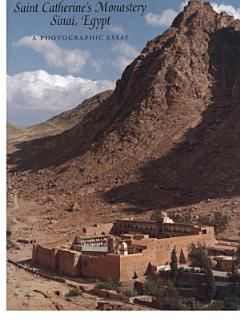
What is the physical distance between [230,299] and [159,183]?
23031 mm

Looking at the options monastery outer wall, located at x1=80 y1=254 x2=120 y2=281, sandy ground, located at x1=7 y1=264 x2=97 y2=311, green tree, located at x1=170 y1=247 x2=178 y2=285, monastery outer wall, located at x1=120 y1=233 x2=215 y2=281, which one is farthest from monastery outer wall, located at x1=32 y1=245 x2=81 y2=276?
green tree, located at x1=170 y1=247 x2=178 y2=285

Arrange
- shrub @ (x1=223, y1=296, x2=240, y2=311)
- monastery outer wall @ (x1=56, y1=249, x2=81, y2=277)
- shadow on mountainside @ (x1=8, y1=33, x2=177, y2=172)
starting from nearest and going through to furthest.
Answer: shrub @ (x1=223, y1=296, x2=240, y2=311) < monastery outer wall @ (x1=56, y1=249, x2=81, y2=277) < shadow on mountainside @ (x1=8, y1=33, x2=177, y2=172)

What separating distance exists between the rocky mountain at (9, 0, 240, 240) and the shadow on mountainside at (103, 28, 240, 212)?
8 centimetres

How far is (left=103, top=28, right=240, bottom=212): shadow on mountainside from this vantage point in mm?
43400

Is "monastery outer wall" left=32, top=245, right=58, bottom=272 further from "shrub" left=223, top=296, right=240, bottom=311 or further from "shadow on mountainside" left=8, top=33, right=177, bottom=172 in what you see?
"shadow on mountainside" left=8, top=33, right=177, bottom=172

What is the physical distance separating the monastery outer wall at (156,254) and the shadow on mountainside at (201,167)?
39.3 feet

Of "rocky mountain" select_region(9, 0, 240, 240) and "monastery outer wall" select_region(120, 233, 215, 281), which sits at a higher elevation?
"rocky mountain" select_region(9, 0, 240, 240)

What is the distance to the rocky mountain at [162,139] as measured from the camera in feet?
146

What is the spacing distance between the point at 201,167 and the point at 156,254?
19946 mm

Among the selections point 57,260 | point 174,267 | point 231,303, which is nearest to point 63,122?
point 57,260

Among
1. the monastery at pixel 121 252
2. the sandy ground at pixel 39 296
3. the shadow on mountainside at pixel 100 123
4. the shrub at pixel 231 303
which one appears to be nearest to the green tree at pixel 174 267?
the monastery at pixel 121 252

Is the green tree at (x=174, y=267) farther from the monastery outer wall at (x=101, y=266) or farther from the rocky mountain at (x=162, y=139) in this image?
the rocky mountain at (x=162, y=139)

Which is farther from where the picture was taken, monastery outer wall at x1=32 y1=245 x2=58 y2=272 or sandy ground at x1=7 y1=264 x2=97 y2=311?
monastery outer wall at x1=32 y1=245 x2=58 y2=272
